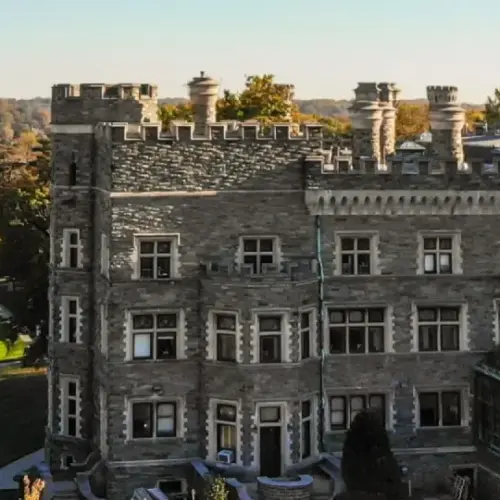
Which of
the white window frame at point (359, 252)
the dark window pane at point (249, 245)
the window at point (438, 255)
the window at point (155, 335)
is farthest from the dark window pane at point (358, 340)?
the window at point (155, 335)

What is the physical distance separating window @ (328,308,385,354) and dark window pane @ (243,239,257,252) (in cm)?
303

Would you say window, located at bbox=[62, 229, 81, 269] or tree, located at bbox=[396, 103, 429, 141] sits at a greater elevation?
tree, located at bbox=[396, 103, 429, 141]

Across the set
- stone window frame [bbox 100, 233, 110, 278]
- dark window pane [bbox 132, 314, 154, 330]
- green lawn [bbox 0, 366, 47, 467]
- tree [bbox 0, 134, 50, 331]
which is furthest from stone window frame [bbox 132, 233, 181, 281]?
tree [bbox 0, 134, 50, 331]

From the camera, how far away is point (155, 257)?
3103 cm

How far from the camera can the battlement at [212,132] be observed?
30.8m

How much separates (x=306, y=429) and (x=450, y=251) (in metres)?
6.63

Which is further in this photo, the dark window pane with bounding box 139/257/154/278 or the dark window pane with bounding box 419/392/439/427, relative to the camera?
the dark window pane with bounding box 419/392/439/427

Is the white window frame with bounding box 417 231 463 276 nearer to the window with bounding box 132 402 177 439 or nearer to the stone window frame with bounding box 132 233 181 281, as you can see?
the stone window frame with bounding box 132 233 181 281

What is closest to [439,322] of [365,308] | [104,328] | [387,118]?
[365,308]

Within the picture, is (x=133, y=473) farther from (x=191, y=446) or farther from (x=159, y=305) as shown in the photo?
(x=159, y=305)

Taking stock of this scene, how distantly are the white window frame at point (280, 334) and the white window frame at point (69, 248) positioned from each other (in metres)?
6.77

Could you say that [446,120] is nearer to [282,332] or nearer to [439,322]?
[439,322]

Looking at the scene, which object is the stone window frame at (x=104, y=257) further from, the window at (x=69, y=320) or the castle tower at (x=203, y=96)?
the castle tower at (x=203, y=96)

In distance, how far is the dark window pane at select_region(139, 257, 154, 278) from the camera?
3100cm
